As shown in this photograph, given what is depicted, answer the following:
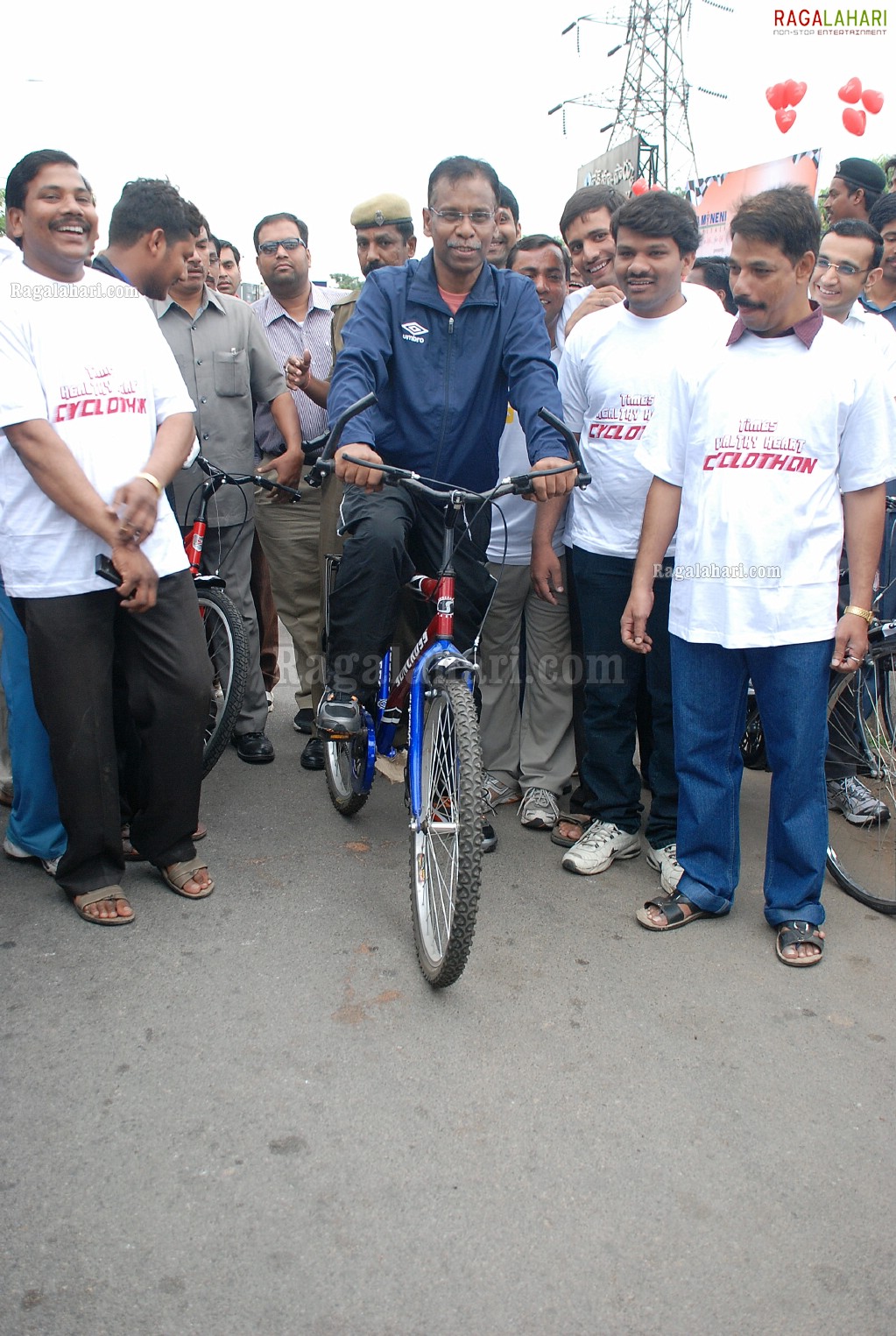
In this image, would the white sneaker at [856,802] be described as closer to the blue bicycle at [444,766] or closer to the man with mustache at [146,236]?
the blue bicycle at [444,766]

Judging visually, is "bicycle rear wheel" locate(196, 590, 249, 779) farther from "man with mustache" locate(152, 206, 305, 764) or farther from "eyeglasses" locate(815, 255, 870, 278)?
"eyeglasses" locate(815, 255, 870, 278)

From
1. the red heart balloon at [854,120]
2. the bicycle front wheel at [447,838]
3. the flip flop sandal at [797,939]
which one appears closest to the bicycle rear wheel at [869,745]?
the flip flop sandal at [797,939]

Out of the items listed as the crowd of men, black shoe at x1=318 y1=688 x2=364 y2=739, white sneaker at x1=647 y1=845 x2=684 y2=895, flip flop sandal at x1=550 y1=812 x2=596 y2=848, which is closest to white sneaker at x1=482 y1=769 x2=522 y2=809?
the crowd of men

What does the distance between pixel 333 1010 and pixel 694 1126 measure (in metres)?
0.99

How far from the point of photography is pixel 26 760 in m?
3.58

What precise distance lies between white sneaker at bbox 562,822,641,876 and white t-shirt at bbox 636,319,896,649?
3.28 feet

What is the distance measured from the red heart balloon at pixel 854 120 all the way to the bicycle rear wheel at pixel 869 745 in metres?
14.6

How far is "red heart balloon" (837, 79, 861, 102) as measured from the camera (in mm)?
15039

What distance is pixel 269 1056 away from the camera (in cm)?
267

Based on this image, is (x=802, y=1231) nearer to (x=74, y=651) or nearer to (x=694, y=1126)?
(x=694, y=1126)

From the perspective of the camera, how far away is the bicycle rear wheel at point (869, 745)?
3629mm

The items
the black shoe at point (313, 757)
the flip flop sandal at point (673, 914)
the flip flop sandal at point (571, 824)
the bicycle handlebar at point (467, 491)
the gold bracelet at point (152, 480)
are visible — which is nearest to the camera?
the bicycle handlebar at point (467, 491)

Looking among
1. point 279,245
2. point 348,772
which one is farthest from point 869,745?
point 279,245

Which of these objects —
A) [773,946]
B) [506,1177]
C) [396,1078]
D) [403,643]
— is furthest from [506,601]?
A: [506,1177]
